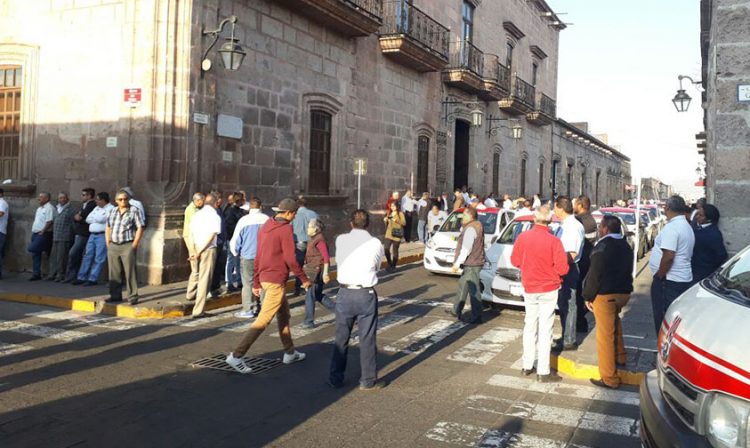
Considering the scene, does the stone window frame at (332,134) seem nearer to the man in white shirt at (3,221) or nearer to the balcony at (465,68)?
the man in white shirt at (3,221)

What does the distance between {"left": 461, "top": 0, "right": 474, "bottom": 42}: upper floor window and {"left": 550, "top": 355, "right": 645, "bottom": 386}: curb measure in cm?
2041

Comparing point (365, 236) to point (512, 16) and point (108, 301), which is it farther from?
point (512, 16)

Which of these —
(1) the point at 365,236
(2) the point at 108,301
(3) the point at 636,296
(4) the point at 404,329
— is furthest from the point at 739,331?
(3) the point at 636,296

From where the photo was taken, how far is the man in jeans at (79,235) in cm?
1190

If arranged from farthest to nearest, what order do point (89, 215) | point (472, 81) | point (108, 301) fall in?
point (472, 81)
point (89, 215)
point (108, 301)

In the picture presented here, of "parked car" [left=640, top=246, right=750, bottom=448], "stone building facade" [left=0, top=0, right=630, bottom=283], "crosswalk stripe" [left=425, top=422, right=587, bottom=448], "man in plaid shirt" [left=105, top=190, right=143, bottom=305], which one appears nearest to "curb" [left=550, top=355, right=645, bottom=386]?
"crosswalk stripe" [left=425, top=422, right=587, bottom=448]

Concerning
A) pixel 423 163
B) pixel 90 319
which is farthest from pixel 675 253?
pixel 423 163

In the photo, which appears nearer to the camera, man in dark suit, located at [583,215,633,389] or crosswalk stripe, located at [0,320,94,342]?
man in dark suit, located at [583,215,633,389]

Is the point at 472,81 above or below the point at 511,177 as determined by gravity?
above

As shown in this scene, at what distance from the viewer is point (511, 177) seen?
31.4 meters

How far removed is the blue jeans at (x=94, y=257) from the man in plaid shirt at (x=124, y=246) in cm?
179

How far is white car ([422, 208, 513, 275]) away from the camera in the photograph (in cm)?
1391

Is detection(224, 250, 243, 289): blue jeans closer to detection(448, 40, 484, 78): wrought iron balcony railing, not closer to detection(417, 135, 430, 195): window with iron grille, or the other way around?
detection(417, 135, 430, 195): window with iron grille

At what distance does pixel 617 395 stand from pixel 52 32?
1285 cm
